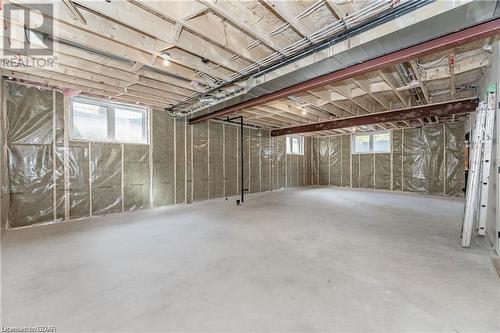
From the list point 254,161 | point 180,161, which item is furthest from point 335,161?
point 180,161

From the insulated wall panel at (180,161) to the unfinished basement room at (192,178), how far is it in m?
0.04

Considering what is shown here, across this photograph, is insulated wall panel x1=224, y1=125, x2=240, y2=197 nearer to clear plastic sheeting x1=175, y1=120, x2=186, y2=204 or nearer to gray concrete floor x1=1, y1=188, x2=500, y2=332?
clear plastic sheeting x1=175, y1=120, x2=186, y2=204

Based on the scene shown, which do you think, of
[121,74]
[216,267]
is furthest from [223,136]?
[216,267]

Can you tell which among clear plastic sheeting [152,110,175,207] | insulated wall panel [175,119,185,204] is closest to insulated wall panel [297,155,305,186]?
insulated wall panel [175,119,185,204]

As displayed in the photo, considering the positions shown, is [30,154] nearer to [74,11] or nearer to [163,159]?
[163,159]

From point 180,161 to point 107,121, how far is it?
1.81 metres

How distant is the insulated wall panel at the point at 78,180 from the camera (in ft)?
13.2

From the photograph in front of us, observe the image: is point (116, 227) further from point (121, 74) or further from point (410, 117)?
point (410, 117)

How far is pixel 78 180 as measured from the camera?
13.4 ft

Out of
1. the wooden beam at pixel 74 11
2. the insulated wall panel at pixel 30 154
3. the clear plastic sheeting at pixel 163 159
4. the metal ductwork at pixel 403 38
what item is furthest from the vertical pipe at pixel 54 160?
the metal ductwork at pixel 403 38

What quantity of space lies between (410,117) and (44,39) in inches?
266

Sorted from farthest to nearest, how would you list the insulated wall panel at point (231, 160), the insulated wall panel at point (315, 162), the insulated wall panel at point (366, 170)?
the insulated wall panel at point (315, 162) → the insulated wall panel at point (366, 170) → the insulated wall panel at point (231, 160)

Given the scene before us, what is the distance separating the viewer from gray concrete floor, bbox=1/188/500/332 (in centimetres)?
146

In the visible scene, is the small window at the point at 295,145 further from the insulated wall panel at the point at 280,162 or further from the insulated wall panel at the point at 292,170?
the insulated wall panel at the point at 280,162
